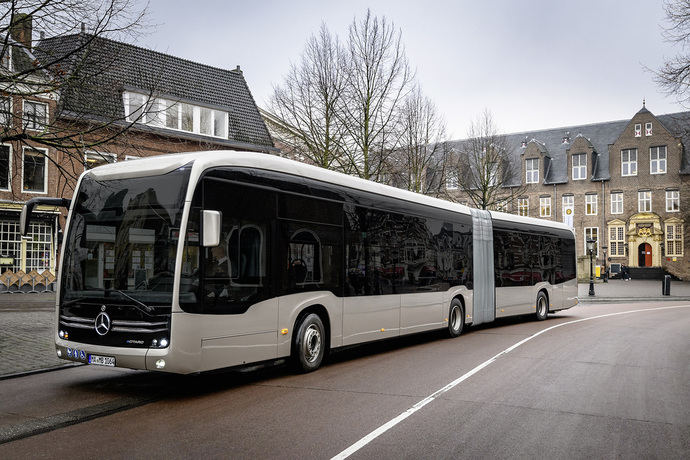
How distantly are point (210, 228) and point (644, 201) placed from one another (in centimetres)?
5923

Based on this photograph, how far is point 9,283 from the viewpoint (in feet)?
91.1

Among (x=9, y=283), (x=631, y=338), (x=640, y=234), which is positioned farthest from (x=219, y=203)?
(x=640, y=234)

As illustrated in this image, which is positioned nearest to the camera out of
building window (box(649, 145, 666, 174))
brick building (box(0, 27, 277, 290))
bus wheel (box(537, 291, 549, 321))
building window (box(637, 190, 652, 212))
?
bus wheel (box(537, 291, 549, 321))

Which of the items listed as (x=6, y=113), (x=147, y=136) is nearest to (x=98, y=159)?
(x=6, y=113)

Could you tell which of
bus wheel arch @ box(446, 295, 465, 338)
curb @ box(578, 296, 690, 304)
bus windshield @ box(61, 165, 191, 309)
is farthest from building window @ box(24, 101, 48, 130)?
curb @ box(578, 296, 690, 304)

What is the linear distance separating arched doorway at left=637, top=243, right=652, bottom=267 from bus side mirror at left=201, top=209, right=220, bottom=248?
2299 inches

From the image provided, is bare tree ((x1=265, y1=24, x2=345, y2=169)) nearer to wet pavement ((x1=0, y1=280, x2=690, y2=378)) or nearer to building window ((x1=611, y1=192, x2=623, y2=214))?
wet pavement ((x1=0, y1=280, x2=690, y2=378))

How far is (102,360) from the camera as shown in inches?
292

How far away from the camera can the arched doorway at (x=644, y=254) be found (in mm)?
57812

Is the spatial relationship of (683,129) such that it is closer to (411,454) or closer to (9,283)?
(411,454)

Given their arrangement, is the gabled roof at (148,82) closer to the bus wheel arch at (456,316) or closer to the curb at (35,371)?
the curb at (35,371)

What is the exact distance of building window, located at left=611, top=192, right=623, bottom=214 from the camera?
59.8 metres

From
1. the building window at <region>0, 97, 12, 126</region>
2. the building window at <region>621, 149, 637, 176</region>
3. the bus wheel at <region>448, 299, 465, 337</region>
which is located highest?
the building window at <region>621, 149, 637, 176</region>

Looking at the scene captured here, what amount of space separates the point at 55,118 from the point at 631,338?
1279cm
